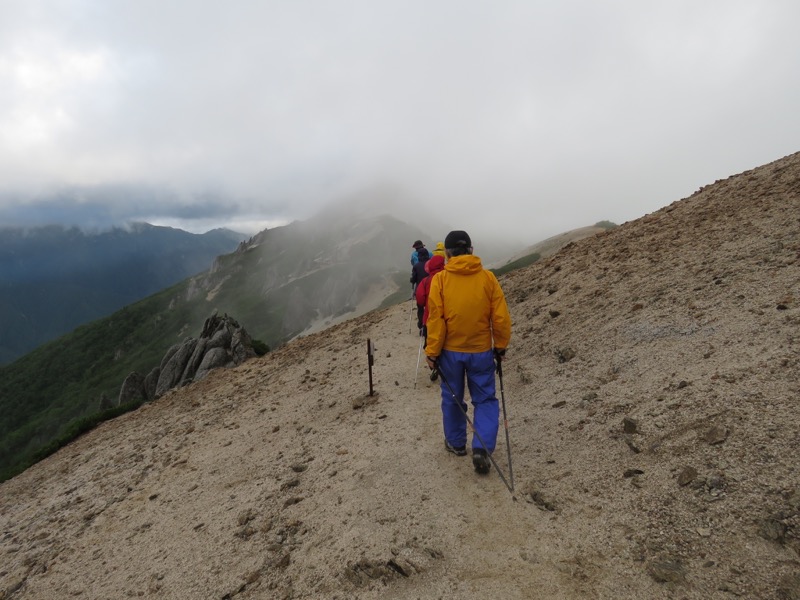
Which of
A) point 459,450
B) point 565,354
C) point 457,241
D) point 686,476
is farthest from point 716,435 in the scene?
point 565,354

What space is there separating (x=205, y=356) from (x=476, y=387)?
30.7m

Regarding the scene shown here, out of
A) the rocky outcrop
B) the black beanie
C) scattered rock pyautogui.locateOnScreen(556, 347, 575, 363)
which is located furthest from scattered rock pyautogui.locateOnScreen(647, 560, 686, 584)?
the rocky outcrop

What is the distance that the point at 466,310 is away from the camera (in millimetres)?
6344

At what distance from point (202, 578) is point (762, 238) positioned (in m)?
12.8

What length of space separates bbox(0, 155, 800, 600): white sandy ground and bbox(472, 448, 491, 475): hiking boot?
0.15 metres

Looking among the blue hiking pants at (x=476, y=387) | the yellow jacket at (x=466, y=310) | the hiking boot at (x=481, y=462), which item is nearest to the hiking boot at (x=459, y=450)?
the blue hiking pants at (x=476, y=387)

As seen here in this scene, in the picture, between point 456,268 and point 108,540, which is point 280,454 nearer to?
point 108,540

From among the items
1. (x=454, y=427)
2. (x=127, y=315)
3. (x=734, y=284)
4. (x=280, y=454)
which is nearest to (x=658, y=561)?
(x=454, y=427)

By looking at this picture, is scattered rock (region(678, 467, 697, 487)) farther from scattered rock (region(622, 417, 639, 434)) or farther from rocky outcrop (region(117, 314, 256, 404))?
rocky outcrop (region(117, 314, 256, 404))

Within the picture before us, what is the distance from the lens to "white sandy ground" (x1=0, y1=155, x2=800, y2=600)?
4453 mm

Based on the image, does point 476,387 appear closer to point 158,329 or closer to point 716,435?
point 716,435

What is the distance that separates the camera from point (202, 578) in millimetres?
6113

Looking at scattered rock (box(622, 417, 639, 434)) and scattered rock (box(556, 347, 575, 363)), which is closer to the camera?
scattered rock (box(622, 417, 639, 434))

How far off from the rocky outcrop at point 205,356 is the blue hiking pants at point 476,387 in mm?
24519
